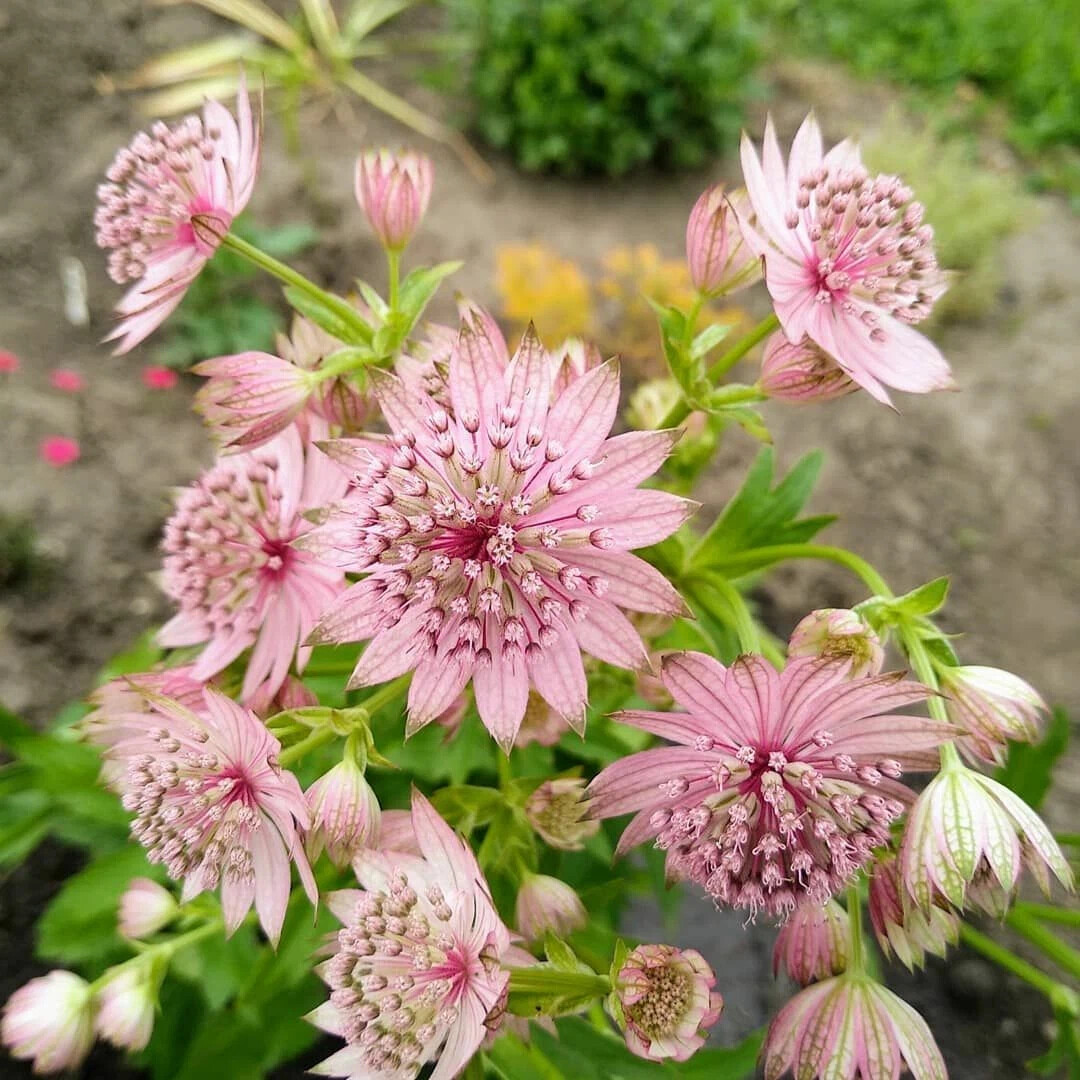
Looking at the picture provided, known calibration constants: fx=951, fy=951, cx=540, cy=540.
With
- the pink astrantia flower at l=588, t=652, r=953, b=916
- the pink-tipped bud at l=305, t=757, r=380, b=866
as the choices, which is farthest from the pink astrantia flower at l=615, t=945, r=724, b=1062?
the pink-tipped bud at l=305, t=757, r=380, b=866

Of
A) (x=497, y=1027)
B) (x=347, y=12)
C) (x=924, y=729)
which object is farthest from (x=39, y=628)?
(x=347, y=12)

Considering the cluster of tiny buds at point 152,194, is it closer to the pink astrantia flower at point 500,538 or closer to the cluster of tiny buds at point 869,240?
the pink astrantia flower at point 500,538

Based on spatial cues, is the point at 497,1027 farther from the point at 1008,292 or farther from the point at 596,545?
the point at 1008,292

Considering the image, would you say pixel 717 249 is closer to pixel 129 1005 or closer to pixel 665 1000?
pixel 665 1000

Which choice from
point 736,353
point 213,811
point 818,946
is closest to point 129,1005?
point 213,811

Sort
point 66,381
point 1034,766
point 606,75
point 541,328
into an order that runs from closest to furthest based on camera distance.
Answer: point 1034,766 → point 66,381 → point 541,328 → point 606,75

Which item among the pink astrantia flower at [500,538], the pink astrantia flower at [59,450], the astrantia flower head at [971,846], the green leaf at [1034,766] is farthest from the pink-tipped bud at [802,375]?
the pink astrantia flower at [59,450]
